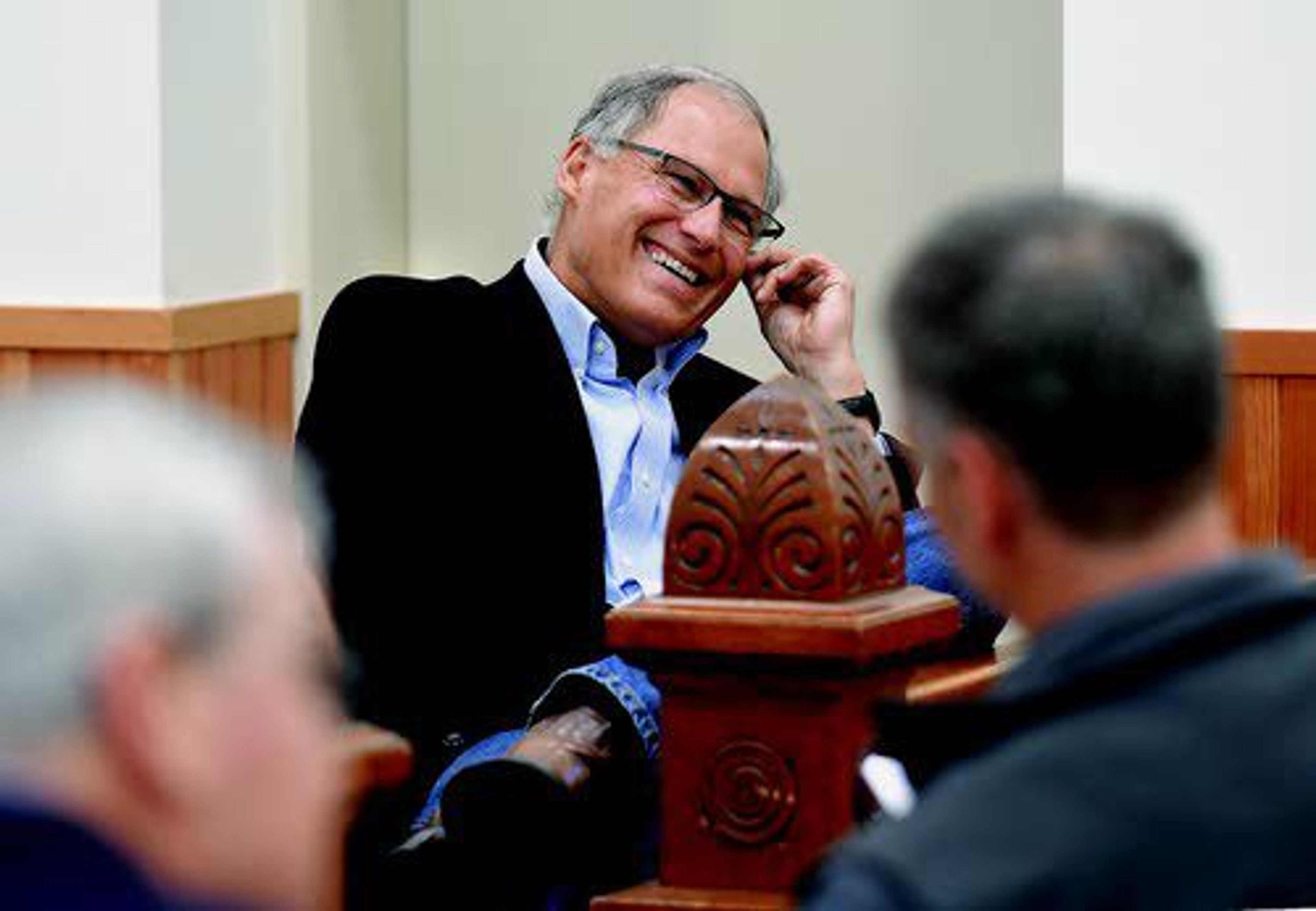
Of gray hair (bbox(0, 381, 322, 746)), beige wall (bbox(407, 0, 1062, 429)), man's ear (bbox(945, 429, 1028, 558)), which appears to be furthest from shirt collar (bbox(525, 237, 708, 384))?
gray hair (bbox(0, 381, 322, 746))

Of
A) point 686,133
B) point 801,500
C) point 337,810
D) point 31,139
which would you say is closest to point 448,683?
point 686,133

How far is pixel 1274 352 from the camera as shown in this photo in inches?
175

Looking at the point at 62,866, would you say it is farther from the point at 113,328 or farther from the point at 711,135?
the point at 113,328

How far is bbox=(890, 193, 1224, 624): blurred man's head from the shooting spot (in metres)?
1.51

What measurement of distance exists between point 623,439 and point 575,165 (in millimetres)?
478

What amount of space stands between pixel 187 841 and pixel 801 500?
127 cm

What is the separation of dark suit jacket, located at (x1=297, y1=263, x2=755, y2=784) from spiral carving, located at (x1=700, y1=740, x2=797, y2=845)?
963 millimetres

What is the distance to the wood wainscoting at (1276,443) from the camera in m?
4.43

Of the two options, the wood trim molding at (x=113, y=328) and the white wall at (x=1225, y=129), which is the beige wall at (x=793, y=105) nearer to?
the white wall at (x=1225, y=129)

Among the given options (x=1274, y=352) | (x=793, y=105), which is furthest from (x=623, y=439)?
(x=793, y=105)

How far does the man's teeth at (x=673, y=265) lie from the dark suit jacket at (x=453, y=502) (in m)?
0.18

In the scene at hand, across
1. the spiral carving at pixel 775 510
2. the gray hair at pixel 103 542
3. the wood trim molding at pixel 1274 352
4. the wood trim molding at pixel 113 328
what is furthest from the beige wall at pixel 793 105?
the gray hair at pixel 103 542

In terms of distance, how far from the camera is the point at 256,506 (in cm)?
113

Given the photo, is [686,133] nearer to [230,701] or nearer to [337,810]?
[337,810]
